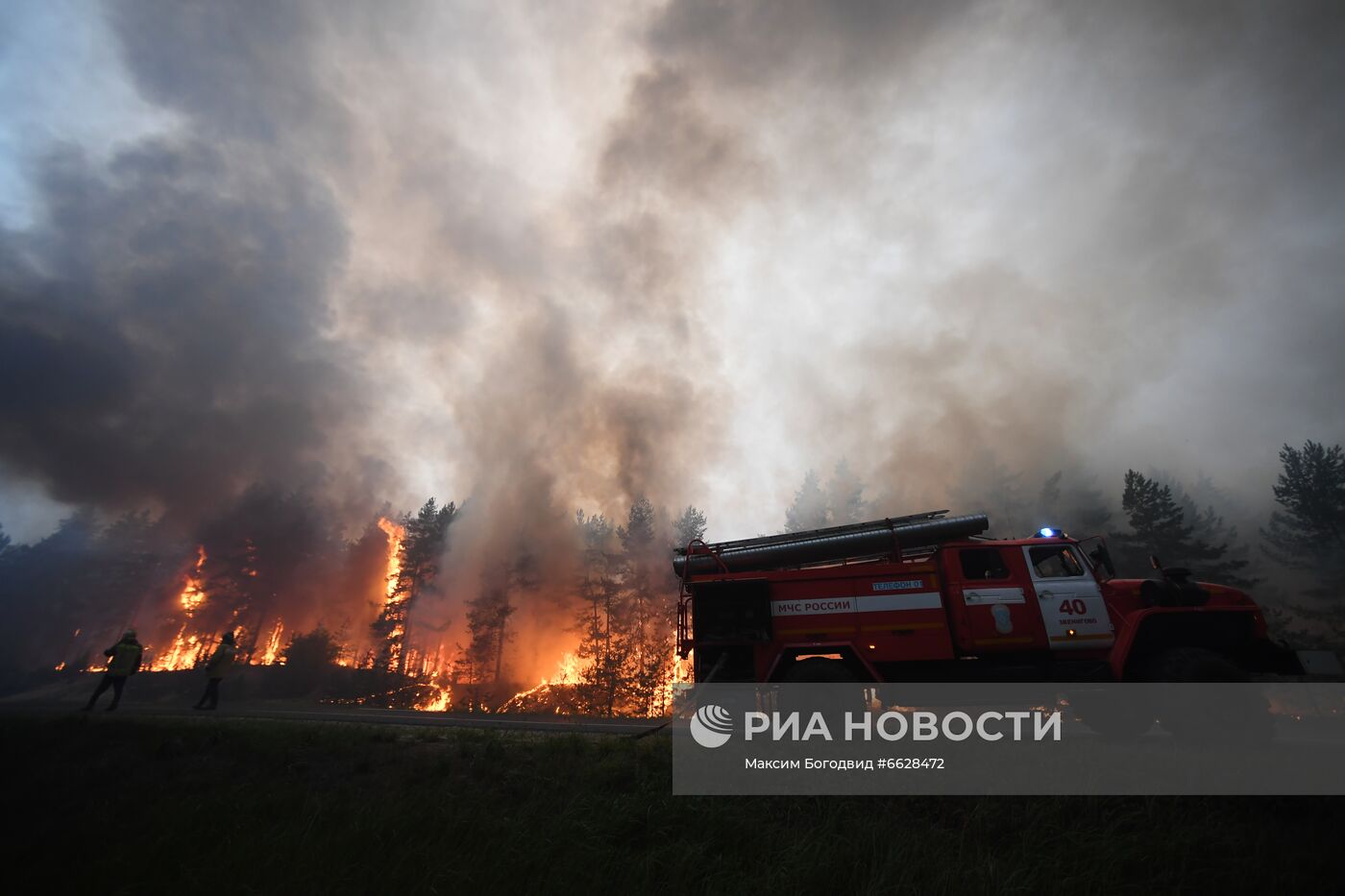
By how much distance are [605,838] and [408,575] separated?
4237 cm

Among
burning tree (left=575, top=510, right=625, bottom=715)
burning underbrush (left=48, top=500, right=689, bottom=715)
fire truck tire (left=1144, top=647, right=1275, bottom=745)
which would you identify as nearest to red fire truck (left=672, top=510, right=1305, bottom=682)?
fire truck tire (left=1144, top=647, right=1275, bottom=745)

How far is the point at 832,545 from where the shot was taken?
9758mm

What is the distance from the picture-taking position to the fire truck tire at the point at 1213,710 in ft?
23.6

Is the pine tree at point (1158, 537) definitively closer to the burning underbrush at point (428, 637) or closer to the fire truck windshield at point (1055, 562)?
the fire truck windshield at point (1055, 562)

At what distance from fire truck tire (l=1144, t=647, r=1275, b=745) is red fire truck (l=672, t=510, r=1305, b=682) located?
0.25m

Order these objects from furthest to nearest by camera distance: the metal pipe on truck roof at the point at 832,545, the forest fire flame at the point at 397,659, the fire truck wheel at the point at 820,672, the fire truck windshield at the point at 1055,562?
the forest fire flame at the point at 397,659
the metal pipe on truck roof at the point at 832,545
the fire truck windshield at the point at 1055,562
the fire truck wheel at the point at 820,672

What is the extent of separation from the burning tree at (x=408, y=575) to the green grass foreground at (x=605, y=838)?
3586cm

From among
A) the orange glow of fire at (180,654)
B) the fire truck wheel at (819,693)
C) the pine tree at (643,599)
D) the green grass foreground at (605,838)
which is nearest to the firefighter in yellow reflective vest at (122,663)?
the green grass foreground at (605,838)

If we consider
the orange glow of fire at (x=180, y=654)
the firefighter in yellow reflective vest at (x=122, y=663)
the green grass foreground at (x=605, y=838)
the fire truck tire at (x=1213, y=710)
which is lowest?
the green grass foreground at (x=605, y=838)

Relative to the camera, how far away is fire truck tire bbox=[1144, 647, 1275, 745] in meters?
7.21

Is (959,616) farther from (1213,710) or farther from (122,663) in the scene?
(122,663)

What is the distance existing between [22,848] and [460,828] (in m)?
3.52

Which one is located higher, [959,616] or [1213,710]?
[959,616]

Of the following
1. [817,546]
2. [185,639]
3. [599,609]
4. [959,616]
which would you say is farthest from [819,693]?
[185,639]
